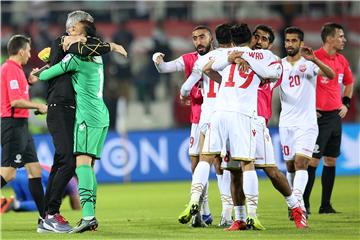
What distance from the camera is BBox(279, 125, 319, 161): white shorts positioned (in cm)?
1281

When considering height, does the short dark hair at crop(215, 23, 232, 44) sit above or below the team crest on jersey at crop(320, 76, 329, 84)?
above

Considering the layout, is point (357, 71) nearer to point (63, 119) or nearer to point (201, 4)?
point (201, 4)

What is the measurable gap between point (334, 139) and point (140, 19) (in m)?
10.1

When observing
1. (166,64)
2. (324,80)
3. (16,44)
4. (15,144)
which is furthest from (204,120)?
(324,80)

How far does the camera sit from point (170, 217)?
521 inches

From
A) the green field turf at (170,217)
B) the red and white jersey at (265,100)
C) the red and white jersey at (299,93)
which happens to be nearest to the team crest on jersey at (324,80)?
the red and white jersey at (299,93)

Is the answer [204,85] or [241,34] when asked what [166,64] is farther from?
[241,34]

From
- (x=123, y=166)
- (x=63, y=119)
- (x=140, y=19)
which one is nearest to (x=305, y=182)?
(x=63, y=119)

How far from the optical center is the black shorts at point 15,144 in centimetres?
1240

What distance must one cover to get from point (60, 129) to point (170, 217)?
2806 mm

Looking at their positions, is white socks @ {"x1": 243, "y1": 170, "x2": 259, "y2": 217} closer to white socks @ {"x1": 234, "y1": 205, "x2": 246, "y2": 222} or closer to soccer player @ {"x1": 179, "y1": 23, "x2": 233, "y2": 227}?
white socks @ {"x1": 234, "y1": 205, "x2": 246, "y2": 222}

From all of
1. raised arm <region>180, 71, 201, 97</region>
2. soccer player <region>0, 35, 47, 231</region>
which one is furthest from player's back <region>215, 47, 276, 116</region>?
soccer player <region>0, 35, 47, 231</region>

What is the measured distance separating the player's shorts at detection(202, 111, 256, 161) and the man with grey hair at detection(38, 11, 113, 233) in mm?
1660

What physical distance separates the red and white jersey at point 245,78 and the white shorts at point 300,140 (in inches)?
82.9
